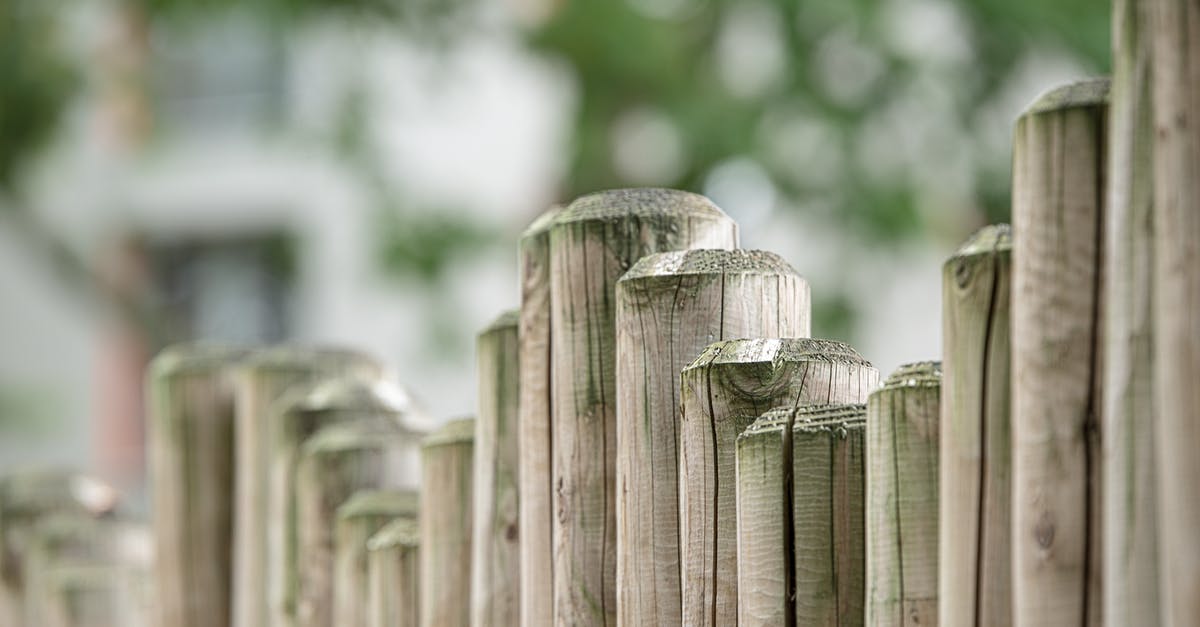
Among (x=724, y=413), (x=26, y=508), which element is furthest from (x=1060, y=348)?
(x=26, y=508)

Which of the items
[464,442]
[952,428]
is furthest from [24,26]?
[952,428]

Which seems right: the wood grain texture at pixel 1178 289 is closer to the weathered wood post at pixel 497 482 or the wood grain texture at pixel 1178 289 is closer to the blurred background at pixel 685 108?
the weathered wood post at pixel 497 482

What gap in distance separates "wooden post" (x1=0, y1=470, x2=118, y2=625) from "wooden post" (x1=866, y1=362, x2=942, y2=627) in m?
2.61

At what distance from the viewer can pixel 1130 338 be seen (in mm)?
1502

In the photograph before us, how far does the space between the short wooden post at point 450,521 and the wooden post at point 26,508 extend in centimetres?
159

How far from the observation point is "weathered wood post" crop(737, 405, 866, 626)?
1910 mm

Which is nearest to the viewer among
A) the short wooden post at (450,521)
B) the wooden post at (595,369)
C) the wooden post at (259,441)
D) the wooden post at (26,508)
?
the wooden post at (595,369)

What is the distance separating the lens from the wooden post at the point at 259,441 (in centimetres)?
A: 323

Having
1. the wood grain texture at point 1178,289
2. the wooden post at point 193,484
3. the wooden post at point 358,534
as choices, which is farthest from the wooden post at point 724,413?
the wooden post at point 193,484

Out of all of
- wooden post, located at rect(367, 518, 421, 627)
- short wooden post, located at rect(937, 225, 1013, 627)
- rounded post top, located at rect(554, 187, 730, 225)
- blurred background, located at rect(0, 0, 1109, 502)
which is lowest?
wooden post, located at rect(367, 518, 421, 627)

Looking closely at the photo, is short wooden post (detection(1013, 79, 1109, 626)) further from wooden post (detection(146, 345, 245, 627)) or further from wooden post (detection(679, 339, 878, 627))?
wooden post (detection(146, 345, 245, 627))

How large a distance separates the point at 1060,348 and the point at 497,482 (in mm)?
1079

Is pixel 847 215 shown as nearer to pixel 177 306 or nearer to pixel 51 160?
pixel 51 160

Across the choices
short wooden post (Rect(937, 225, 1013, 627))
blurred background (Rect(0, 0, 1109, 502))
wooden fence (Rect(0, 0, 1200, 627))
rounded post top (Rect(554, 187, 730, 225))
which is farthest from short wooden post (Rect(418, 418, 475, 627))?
blurred background (Rect(0, 0, 1109, 502))
